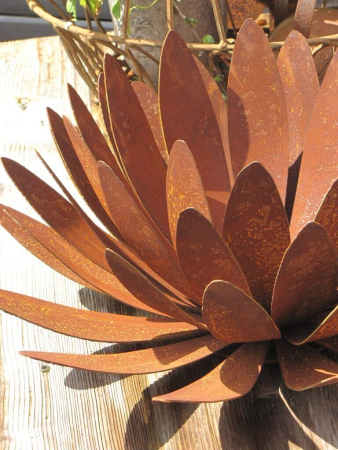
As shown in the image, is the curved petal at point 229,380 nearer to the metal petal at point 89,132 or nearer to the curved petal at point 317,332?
the curved petal at point 317,332

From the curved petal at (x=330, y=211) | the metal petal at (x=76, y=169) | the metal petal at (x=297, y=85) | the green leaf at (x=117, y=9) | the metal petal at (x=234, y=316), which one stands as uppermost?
the green leaf at (x=117, y=9)

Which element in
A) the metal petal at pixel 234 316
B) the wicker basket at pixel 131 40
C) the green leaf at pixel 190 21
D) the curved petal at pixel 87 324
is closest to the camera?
the metal petal at pixel 234 316

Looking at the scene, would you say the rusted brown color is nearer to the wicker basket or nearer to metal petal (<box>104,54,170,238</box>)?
the wicker basket

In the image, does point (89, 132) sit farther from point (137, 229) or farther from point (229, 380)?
point (229, 380)

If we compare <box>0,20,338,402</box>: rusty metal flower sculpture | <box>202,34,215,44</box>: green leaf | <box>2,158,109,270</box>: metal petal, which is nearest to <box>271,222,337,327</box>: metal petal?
<box>0,20,338,402</box>: rusty metal flower sculpture


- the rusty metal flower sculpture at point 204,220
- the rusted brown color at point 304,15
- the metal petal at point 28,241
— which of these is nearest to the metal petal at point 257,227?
the rusty metal flower sculpture at point 204,220

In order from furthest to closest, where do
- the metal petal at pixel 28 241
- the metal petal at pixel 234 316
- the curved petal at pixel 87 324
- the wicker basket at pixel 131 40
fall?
the wicker basket at pixel 131 40, the metal petal at pixel 28 241, the curved petal at pixel 87 324, the metal petal at pixel 234 316
